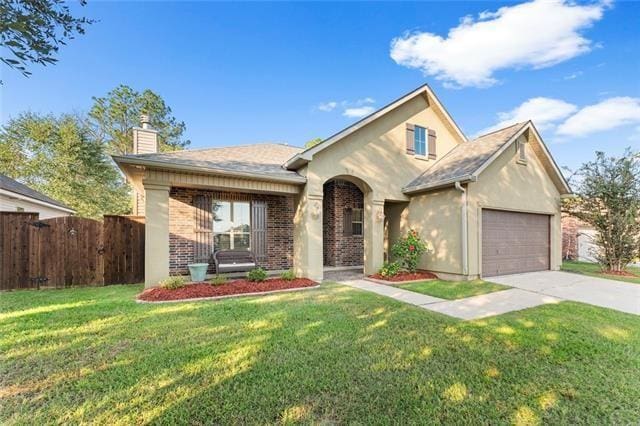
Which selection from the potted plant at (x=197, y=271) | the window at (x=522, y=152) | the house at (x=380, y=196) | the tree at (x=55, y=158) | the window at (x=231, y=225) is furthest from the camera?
the tree at (x=55, y=158)

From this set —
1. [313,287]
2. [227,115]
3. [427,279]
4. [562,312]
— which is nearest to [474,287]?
[427,279]

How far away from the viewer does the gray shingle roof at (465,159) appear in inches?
348

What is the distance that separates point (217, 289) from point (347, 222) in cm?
653

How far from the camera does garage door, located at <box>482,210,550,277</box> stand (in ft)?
30.1

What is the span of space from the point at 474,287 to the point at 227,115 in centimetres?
1822

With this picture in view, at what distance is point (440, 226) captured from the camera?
9.30m

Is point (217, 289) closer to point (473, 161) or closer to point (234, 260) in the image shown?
point (234, 260)

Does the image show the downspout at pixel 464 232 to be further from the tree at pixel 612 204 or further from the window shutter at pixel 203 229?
the window shutter at pixel 203 229

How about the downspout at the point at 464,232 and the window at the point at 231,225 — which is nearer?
the downspout at the point at 464,232

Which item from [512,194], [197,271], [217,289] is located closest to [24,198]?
[197,271]

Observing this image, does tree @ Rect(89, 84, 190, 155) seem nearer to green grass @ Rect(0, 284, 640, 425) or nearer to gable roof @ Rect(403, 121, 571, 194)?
gable roof @ Rect(403, 121, 571, 194)

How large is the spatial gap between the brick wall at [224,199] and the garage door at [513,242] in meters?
6.83

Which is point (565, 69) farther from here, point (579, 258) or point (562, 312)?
point (579, 258)

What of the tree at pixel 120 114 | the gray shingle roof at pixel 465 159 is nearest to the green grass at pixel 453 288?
the gray shingle roof at pixel 465 159
